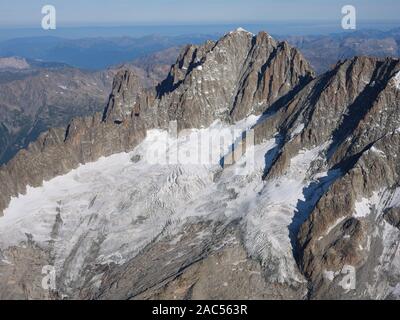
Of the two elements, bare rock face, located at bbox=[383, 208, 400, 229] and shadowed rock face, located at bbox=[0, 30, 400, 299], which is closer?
shadowed rock face, located at bbox=[0, 30, 400, 299]

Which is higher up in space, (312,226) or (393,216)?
(393,216)

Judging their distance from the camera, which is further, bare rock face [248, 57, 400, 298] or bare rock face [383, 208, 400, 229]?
bare rock face [383, 208, 400, 229]

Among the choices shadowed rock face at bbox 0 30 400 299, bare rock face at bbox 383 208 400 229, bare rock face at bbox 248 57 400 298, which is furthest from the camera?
bare rock face at bbox 383 208 400 229

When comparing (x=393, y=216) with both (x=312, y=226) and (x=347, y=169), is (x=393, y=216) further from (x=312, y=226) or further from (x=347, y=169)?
(x=347, y=169)

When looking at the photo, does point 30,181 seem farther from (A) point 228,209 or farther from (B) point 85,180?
(A) point 228,209

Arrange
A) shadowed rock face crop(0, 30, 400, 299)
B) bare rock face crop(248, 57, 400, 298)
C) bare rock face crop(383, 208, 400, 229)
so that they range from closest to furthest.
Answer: bare rock face crop(248, 57, 400, 298) < shadowed rock face crop(0, 30, 400, 299) < bare rock face crop(383, 208, 400, 229)

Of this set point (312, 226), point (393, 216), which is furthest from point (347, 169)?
point (312, 226)

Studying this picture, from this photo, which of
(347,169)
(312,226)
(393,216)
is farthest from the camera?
(347,169)

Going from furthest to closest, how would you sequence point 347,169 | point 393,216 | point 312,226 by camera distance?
point 347,169, point 312,226, point 393,216

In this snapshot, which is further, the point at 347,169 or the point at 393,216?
the point at 347,169
